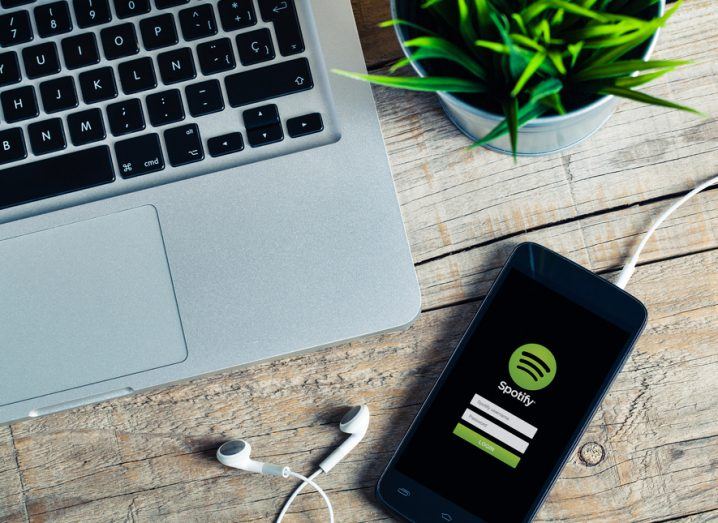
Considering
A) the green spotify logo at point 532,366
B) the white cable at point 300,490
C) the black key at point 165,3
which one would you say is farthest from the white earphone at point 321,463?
the black key at point 165,3

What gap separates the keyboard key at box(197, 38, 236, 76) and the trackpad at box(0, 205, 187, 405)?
0.11 m

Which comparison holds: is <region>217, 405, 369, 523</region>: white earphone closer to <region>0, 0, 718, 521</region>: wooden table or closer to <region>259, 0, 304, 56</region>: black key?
<region>0, 0, 718, 521</region>: wooden table

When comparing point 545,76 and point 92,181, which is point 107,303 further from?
point 545,76

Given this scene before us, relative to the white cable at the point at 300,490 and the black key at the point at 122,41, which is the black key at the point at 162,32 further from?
the white cable at the point at 300,490

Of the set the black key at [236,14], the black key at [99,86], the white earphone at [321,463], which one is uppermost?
the black key at [236,14]

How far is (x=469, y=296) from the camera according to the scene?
53 centimetres

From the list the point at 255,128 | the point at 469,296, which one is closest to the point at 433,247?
the point at 469,296

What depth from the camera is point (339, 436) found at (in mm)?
534

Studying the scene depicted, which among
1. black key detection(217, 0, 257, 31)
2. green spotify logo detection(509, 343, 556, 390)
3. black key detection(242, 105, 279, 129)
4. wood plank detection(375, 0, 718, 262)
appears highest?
black key detection(217, 0, 257, 31)

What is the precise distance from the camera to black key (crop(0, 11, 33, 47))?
0.50m

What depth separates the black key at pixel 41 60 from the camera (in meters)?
0.49

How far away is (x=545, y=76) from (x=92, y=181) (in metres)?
0.32

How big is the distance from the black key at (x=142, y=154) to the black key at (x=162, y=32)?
65 millimetres

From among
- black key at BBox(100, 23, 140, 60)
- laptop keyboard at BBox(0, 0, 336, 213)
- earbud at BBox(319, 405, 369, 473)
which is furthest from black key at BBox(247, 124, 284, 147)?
earbud at BBox(319, 405, 369, 473)
